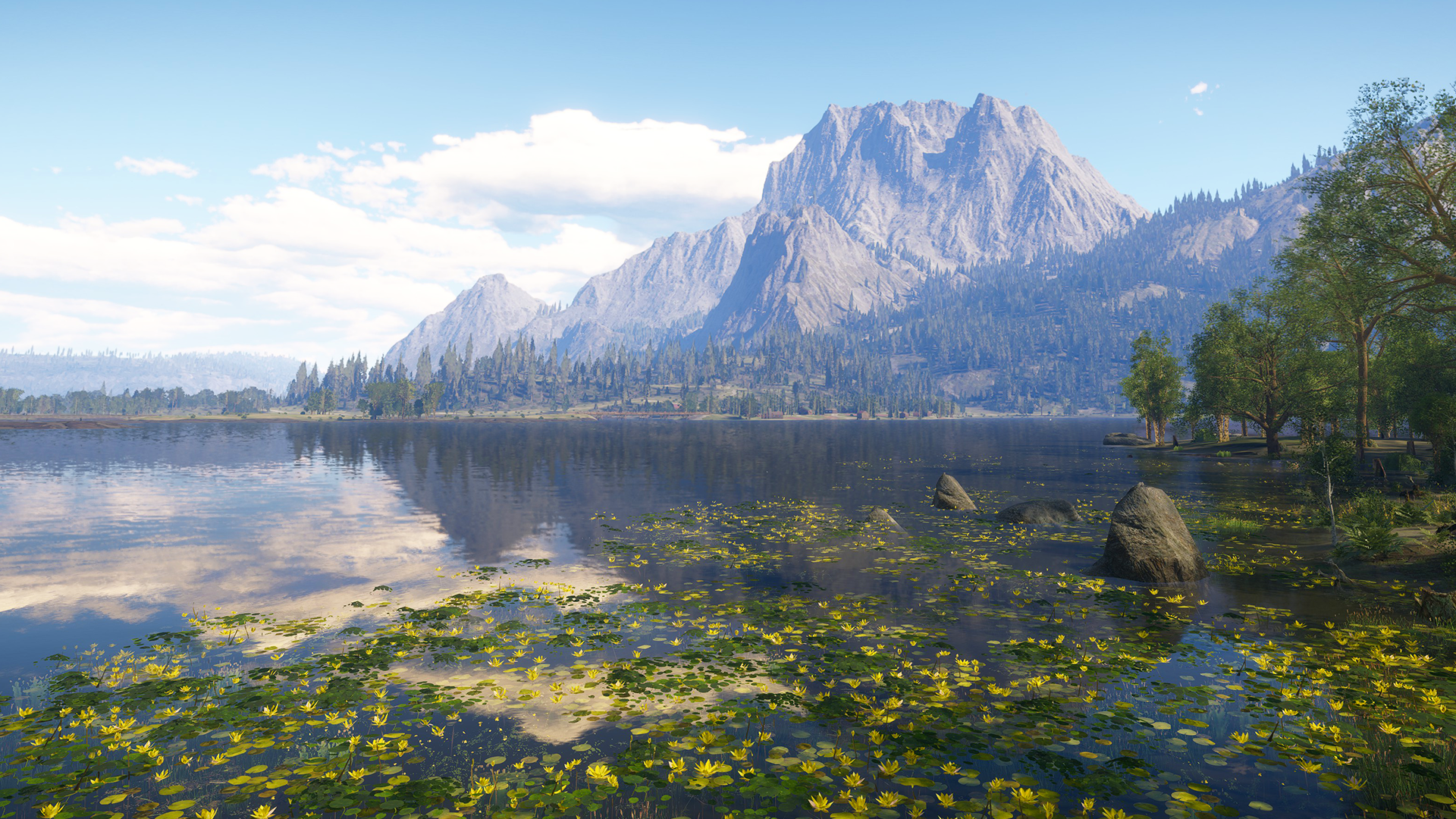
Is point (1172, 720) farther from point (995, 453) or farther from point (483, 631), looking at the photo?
point (995, 453)

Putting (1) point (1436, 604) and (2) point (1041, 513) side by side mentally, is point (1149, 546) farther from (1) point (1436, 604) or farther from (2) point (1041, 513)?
(2) point (1041, 513)

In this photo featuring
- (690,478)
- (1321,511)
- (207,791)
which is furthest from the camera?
(690,478)

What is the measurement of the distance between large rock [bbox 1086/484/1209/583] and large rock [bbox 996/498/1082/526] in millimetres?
10041

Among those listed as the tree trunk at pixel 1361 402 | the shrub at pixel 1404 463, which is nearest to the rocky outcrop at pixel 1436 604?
the shrub at pixel 1404 463

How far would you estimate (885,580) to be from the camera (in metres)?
22.5

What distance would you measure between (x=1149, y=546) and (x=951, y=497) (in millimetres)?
17543

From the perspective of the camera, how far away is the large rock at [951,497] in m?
38.8

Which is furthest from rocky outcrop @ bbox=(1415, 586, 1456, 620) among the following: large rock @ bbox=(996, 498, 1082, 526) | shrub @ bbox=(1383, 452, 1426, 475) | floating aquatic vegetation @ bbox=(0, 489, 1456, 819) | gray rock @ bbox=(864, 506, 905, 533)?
shrub @ bbox=(1383, 452, 1426, 475)

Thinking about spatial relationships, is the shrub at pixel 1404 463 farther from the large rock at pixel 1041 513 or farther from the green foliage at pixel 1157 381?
the green foliage at pixel 1157 381

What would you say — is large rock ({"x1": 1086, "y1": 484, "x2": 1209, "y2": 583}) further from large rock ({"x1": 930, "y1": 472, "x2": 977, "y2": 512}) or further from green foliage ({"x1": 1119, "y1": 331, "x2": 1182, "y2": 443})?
green foliage ({"x1": 1119, "y1": 331, "x2": 1182, "y2": 443})

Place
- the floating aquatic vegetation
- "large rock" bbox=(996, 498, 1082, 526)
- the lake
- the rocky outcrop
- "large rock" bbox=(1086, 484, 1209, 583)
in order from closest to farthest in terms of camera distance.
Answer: the floating aquatic vegetation < the lake < the rocky outcrop < "large rock" bbox=(1086, 484, 1209, 583) < "large rock" bbox=(996, 498, 1082, 526)

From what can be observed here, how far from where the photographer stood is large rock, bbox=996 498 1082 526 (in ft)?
110

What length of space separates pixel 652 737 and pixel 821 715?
2.98 m

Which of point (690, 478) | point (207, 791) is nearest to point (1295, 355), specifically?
point (690, 478)
